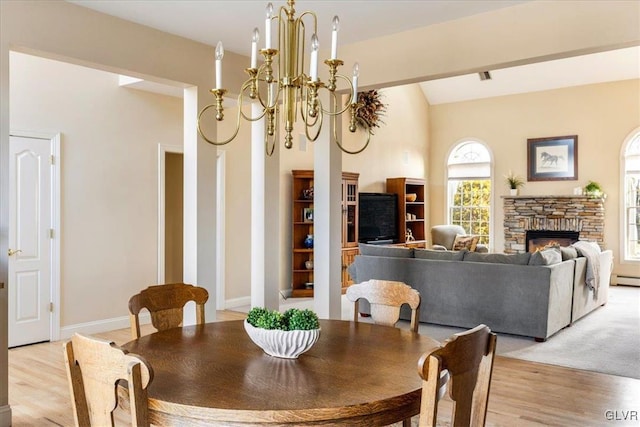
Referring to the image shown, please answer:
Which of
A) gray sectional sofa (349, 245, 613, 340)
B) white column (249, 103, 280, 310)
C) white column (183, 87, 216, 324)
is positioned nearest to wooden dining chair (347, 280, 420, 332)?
white column (183, 87, 216, 324)

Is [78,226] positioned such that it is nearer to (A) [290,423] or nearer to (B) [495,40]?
(B) [495,40]

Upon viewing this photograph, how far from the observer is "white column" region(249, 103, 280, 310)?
4.89 metres

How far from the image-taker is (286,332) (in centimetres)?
188

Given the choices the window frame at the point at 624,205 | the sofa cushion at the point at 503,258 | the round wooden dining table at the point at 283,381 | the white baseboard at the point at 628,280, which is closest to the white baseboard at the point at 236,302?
the sofa cushion at the point at 503,258

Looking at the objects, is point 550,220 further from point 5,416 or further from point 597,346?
point 5,416

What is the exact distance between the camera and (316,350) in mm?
2084

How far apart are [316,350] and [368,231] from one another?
270 inches

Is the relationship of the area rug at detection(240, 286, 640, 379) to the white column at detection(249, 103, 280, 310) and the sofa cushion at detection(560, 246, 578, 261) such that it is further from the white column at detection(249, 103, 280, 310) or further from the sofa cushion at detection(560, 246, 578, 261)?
the white column at detection(249, 103, 280, 310)

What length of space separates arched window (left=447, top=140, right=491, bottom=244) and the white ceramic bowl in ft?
29.8

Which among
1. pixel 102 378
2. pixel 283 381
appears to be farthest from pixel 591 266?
pixel 102 378

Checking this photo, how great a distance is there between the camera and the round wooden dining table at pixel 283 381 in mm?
1476

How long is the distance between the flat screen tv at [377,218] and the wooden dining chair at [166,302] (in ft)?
19.7

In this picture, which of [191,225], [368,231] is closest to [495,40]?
[191,225]

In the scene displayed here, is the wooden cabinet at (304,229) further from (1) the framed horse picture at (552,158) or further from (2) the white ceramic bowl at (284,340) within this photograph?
(2) the white ceramic bowl at (284,340)
